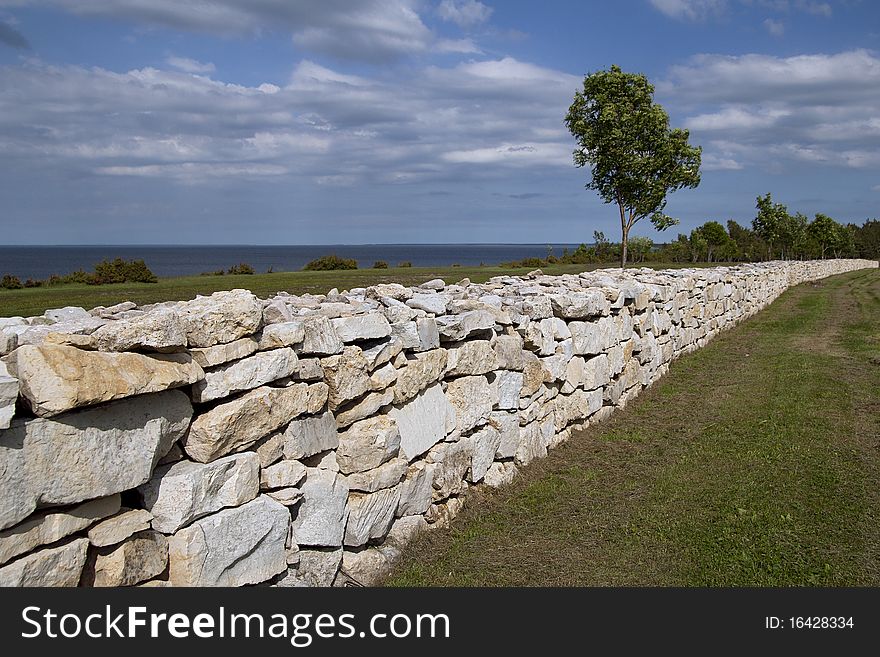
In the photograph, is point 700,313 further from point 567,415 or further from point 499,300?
point 499,300

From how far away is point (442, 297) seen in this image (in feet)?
19.8

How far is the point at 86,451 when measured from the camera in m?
2.99

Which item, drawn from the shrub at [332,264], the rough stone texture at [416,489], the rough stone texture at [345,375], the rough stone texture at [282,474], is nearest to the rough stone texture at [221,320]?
the rough stone texture at [345,375]

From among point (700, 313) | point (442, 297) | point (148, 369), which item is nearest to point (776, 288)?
point (700, 313)

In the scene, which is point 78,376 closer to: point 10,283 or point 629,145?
point 10,283

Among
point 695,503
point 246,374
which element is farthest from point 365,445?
point 695,503

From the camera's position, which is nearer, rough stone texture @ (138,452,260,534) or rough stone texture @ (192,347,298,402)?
rough stone texture @ (138,452,260,534)

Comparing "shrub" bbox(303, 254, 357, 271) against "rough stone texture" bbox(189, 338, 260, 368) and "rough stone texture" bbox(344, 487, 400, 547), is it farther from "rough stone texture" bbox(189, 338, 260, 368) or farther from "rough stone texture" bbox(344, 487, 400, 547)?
"rough stone texture" bbox(189, 338, 260, 368)

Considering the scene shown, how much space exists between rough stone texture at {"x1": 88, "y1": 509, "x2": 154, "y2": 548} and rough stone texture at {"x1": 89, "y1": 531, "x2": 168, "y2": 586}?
0.15 ft

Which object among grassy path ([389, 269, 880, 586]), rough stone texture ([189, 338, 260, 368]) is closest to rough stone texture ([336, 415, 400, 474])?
grassy path ([389, 269, 880, 586])

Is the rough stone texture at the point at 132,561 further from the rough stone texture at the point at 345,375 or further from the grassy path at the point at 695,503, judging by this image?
the grassy path at the point at 695,503

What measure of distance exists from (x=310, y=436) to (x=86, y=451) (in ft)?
4.70

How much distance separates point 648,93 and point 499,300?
49.8 feet

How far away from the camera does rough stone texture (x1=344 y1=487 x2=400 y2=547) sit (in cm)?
439
